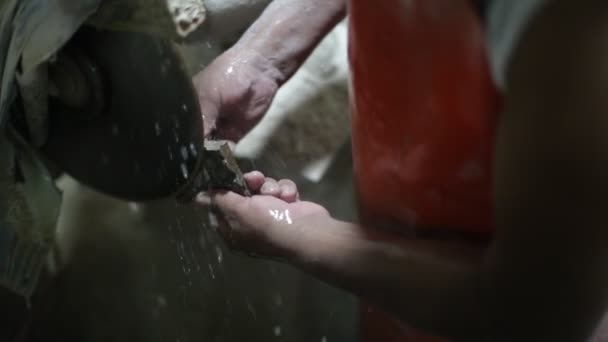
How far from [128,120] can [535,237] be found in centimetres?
66

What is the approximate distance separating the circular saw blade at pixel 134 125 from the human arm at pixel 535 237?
0.34m

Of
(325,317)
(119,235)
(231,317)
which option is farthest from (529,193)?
(119,235)

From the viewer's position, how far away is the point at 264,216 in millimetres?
1079

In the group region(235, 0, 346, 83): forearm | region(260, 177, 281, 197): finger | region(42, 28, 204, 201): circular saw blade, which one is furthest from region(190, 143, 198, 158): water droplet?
region(235, 0, 346, 83): forearm

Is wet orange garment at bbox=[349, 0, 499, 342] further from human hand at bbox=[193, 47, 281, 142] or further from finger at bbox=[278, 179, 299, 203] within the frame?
human hand at bbox=[193, 47, 281, 142]

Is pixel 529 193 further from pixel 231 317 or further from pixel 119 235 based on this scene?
pixel 119 235

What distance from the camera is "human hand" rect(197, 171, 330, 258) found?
1.04 m

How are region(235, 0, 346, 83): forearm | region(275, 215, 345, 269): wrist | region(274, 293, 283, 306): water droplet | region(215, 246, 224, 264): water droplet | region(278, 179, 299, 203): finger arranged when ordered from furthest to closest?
region(274, 293, 283, 306): water droplet, region(215, 246, 224, 264): water droplet, region(235, 0, 346, 83): forearm, region(278, 179, 299, 203): finger, region(275, 215, 345, 269): wrist

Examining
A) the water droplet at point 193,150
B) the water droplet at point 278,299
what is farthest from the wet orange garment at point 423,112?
the water droplet at point 278,299

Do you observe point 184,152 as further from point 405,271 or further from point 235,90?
point 405,271

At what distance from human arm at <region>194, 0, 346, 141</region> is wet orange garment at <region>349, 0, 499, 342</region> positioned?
1.36 ft

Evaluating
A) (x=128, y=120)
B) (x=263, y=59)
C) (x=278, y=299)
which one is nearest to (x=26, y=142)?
(x=128, y=120)

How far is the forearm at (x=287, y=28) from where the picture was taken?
4.73 feet

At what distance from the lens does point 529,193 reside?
0.66 metres
